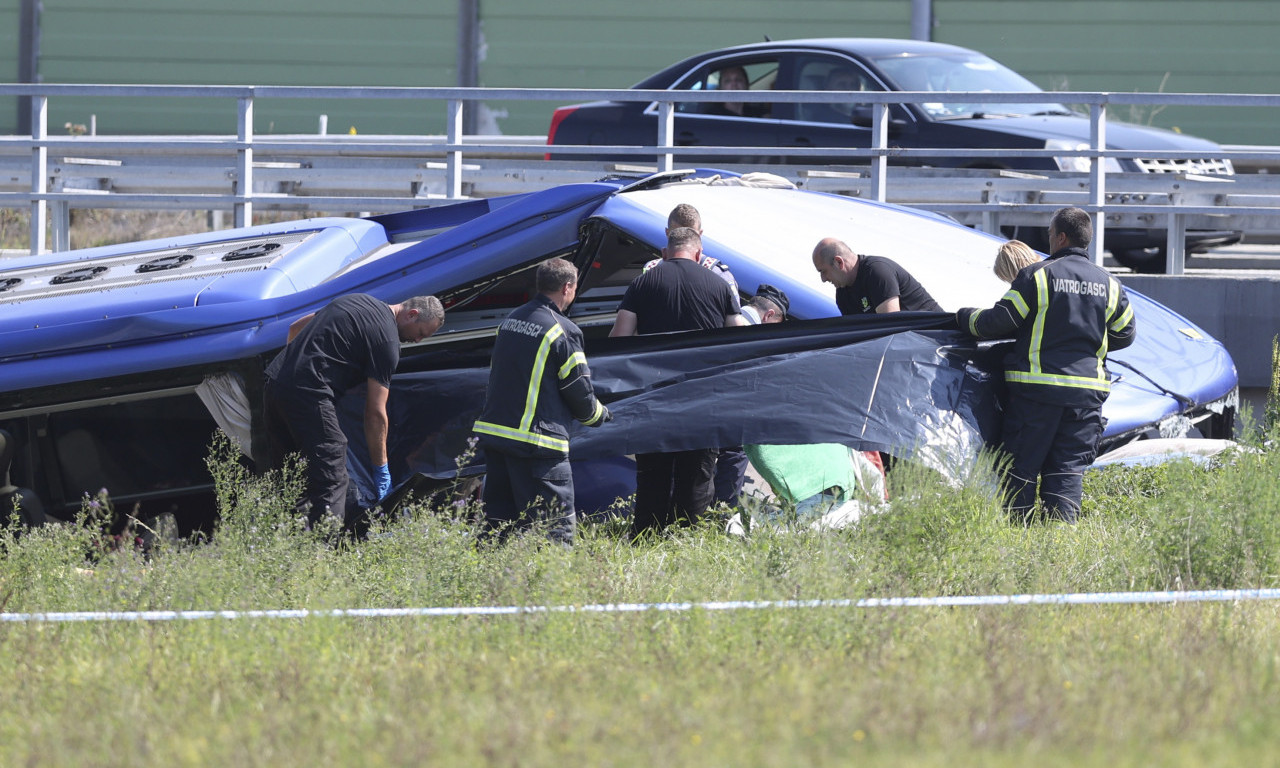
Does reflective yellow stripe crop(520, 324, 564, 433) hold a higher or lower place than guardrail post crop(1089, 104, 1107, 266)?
lower

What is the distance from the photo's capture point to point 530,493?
580 centimetres

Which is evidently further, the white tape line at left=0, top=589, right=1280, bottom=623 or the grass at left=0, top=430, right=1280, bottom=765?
the white tape line at left=0, top=589, right=1280, bottom=623

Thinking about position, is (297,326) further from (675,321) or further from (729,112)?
(729,112)

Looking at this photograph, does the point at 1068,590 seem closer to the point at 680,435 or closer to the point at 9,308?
the point at 680,435

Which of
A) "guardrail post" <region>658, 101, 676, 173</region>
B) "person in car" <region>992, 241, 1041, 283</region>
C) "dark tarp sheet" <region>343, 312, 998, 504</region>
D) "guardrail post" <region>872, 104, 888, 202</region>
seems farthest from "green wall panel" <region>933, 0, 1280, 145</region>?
"dark tarp sheet" <region>343, 312, 998, 504</region>

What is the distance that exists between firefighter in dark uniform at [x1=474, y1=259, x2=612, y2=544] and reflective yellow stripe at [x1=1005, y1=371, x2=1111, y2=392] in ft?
6.27

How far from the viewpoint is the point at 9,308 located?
23.1 feet

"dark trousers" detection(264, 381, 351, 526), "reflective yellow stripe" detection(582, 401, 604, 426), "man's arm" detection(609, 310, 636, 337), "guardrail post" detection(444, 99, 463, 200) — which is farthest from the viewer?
"guardrail post" detection(444, 99, 463, 200)

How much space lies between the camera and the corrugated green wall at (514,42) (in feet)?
62.7

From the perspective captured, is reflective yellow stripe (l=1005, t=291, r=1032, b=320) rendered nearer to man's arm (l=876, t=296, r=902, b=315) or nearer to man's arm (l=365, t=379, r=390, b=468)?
man's arm (l=876, t=296, r=902, b=315)

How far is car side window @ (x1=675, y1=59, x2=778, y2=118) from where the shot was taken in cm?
1165

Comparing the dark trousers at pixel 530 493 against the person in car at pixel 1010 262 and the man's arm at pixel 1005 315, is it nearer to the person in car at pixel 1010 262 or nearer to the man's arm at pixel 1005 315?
the man's arm at pixel 1005 315

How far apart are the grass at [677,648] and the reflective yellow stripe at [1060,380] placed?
0.58 meters

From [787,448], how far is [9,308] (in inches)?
160
